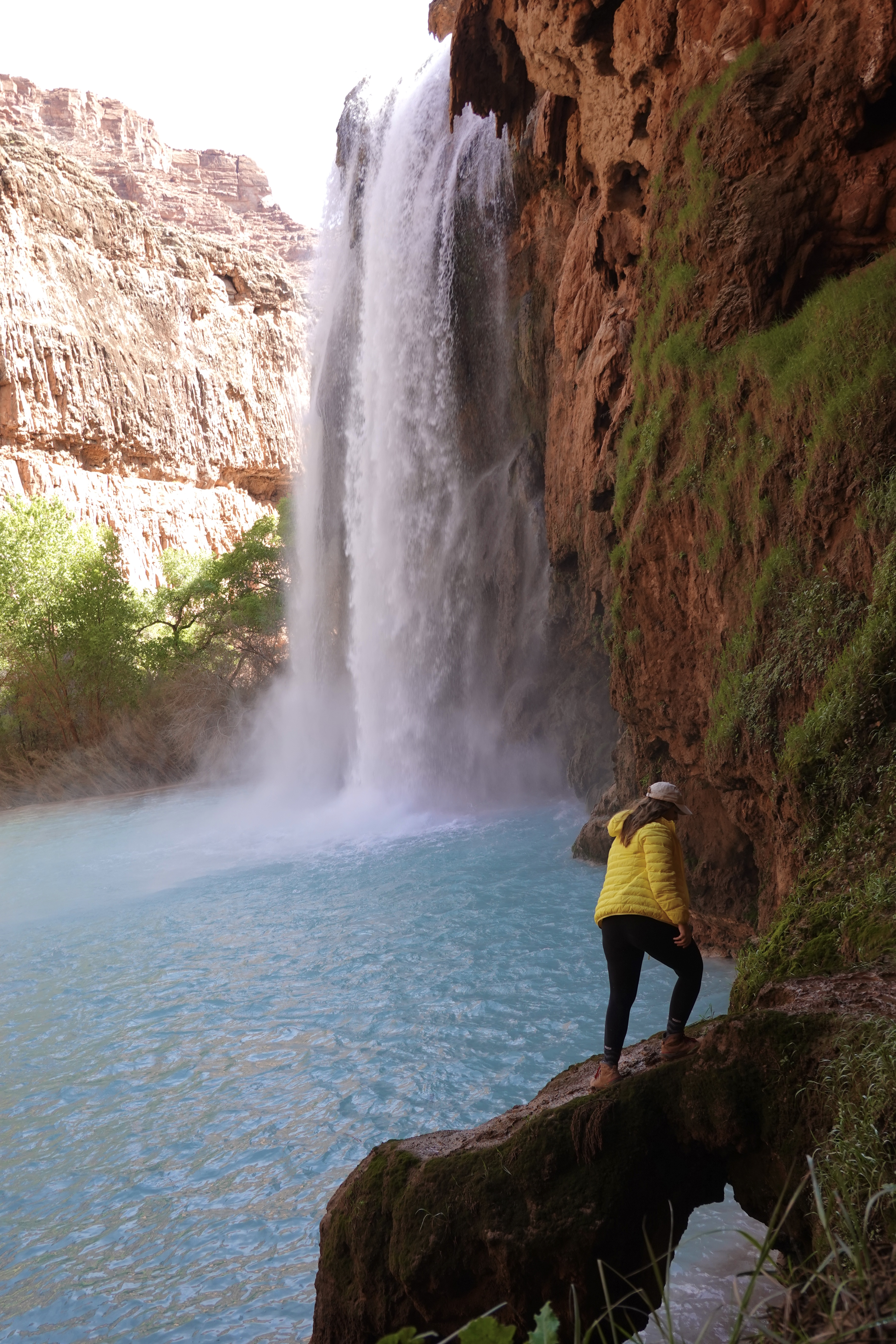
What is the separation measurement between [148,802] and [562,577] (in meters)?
12.6

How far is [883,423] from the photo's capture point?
542cm

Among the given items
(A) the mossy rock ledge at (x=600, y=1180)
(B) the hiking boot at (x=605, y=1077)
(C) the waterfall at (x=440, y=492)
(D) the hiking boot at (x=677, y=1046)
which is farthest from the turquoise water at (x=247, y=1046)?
(C) the waterfall at (x=440, y=492)

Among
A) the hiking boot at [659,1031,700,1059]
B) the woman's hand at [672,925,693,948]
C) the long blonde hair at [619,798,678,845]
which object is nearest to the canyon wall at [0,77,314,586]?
the long blonde hair at [619,798,678,845]

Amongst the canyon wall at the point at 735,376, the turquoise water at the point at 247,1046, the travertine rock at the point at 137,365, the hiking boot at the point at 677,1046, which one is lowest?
the turquoise water at the point at 247,1046

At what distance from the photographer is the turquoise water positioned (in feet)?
14.1

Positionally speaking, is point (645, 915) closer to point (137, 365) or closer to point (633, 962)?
point (633, 962)

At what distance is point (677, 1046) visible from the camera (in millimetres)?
3365

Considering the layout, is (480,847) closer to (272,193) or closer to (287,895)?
(287,895)

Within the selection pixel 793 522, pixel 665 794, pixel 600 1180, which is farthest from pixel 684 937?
pixel 793 522

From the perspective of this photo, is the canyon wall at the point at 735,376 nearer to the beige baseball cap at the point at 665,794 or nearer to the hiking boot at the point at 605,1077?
the beige baseball cap at the point at 665,794

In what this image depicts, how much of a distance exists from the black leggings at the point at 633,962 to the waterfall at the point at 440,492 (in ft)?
41.7

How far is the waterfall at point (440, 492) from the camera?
1686 cm

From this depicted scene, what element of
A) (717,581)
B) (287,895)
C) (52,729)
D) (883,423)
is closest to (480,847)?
(287,895)

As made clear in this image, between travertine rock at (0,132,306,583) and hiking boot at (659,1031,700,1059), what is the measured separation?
125 ft
